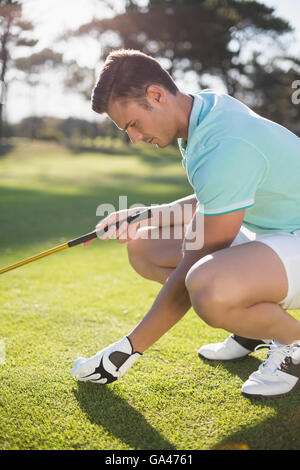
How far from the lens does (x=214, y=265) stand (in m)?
1.49

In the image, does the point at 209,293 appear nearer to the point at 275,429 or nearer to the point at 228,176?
the point at 228,176

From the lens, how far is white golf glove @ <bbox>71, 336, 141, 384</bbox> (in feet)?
5.36

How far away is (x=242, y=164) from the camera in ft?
4.83

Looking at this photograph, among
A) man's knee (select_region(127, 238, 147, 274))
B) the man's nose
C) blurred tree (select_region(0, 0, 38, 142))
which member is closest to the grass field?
man's knee (select_region(127, 238, 147, 274))

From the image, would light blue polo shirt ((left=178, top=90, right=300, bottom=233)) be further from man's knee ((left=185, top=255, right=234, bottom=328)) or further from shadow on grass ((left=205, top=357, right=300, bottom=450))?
shadow on grass ((left=205, top=357, right=300, bottom=450))

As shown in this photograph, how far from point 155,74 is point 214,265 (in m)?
0.64

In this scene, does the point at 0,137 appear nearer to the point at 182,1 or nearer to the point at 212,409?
the point at 182,1

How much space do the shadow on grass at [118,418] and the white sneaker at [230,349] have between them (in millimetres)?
433

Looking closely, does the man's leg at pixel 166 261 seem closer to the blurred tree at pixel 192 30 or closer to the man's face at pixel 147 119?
the man's face at pixel 147 119

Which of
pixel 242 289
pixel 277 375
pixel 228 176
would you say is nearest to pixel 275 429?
pixel 277 375

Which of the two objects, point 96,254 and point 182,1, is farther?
point 182,1

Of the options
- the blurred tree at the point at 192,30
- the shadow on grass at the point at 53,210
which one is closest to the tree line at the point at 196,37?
the blurred tree at the point at 192,30

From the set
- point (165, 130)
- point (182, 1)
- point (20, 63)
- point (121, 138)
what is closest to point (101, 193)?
point (165, 130)

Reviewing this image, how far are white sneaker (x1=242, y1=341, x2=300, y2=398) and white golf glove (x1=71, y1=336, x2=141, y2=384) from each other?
405 mm
